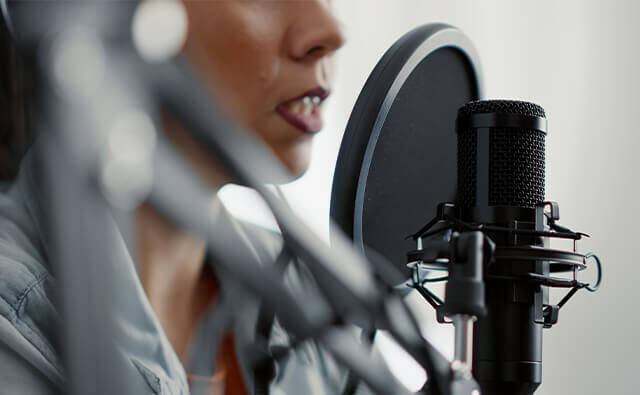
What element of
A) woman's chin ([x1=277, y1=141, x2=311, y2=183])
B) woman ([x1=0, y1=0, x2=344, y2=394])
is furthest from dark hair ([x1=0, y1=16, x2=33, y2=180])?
woman's chin ([x1=277, y1=141, x2=311, y2=183])

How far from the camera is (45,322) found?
350 mm

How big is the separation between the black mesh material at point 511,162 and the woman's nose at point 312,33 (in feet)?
0.48

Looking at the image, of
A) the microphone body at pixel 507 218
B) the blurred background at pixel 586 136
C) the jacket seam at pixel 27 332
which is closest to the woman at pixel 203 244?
the jacket seam at pixel 27 332

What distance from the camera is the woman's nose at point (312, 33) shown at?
51cm

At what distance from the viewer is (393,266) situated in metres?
0.52

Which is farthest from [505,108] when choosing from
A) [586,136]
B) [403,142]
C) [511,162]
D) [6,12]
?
[586,136]

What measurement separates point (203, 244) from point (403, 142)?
230 millimetres

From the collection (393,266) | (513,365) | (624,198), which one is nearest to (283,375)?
(393,266)

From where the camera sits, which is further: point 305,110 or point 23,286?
point 305,110

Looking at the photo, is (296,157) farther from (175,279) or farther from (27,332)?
(27,332)

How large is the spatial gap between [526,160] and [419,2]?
61cm

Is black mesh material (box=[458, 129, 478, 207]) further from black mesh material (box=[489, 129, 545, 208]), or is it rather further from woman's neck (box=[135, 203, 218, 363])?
woman's neck (box=[135, 203, 218, 363])

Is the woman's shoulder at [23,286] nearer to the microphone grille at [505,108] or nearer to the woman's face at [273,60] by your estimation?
the woman's face at [273,60]

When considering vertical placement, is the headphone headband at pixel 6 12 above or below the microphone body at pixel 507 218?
above
